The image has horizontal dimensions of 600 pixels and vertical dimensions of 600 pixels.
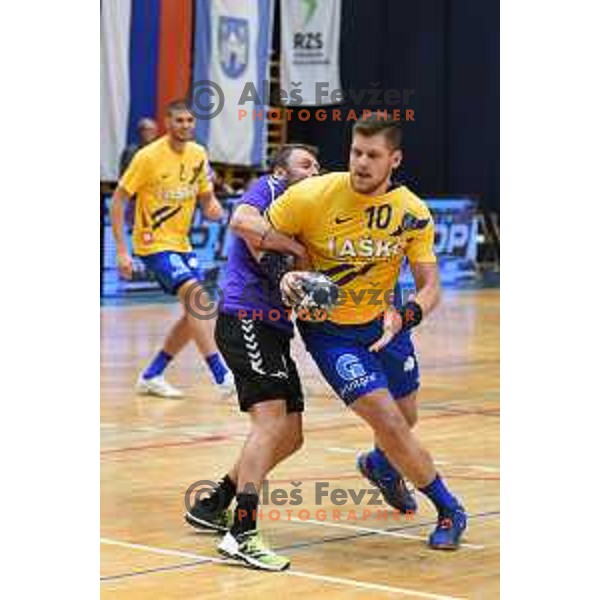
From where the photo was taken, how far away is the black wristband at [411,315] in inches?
208

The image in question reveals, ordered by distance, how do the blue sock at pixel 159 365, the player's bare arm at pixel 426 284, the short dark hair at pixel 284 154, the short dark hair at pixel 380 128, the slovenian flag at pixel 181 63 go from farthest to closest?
the slovenian flag at pixel 181 63
the blue sock at pixel 159 365
the short dark hair at pixel 284 154
the player's bare arm at pixel 426 284
the short dark hair at pixel 380 128

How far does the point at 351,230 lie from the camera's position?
5473 millimetres

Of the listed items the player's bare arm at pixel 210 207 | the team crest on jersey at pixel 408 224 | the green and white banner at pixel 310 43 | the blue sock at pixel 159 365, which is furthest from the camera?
the green and white banner at pixel 310 43

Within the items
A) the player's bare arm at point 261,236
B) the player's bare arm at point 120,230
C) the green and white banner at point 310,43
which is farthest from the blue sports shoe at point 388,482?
the green and white banner at point 310,43

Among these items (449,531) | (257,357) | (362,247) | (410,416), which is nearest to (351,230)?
(362,247)

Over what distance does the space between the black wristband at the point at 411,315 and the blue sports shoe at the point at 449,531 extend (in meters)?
0.84

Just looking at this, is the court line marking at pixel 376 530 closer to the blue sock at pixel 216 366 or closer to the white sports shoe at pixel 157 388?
the blue sock at pixel 216 366

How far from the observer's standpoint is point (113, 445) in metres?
8.41

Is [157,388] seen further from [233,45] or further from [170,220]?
[233,45]
